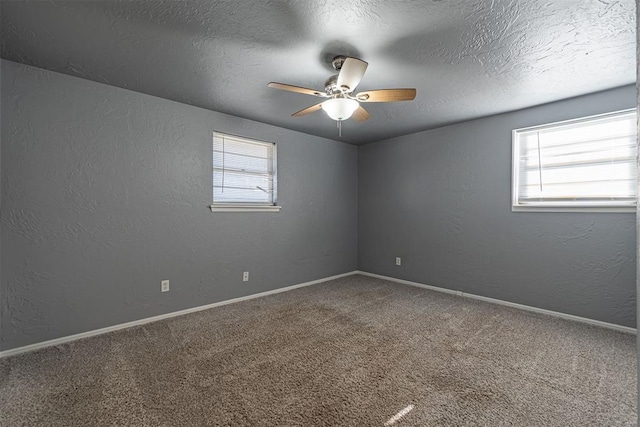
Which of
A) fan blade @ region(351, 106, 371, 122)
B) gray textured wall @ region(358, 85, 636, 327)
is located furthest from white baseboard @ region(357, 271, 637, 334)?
fan blade @ region(351, 106, 371, 122)

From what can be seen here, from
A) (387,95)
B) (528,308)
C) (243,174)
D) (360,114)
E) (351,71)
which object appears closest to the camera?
(351,71)

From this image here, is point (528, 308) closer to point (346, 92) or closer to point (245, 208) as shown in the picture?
point (346, 92)

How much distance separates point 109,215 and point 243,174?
1.52 metres

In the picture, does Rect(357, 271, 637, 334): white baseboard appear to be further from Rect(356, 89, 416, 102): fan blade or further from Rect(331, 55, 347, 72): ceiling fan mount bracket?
Rect(331, 55, 347, 72): ceiling fan mount bracket

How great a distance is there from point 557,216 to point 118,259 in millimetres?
4503

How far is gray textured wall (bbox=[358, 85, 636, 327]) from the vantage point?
275cm

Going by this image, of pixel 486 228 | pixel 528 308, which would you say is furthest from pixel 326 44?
pixel 528 308

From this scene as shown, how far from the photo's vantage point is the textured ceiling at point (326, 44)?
1.65 m

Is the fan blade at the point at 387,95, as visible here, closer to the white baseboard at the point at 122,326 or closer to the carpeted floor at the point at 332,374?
the carpeted floor at the point at 332,374

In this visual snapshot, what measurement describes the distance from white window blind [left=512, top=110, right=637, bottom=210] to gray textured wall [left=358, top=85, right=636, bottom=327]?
0.37 ft

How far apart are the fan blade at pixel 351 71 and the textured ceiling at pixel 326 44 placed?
0.68 feet

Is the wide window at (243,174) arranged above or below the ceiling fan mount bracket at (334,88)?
below

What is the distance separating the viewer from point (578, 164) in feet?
9.73

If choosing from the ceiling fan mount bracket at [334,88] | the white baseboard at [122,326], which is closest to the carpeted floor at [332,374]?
the white baseboard at [122,326]
